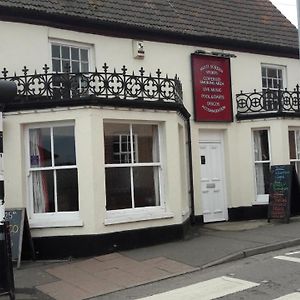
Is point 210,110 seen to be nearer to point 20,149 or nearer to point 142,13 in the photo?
point 142,13

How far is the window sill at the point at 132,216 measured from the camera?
9562mm

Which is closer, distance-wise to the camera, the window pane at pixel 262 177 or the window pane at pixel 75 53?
the window pane at pixel 75 53

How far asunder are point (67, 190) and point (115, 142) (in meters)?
1.34

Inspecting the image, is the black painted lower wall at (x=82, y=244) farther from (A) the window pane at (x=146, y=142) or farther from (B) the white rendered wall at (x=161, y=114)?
(A) the window pane at (x=146, y=142)

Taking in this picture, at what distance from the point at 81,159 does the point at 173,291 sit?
11.1 feet

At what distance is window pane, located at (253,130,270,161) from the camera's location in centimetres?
1366

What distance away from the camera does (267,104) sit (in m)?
13.5

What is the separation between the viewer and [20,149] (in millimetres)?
9594

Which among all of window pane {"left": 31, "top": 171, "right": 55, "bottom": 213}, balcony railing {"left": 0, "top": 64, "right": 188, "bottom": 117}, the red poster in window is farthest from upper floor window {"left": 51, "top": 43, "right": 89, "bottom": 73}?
the red poster in window

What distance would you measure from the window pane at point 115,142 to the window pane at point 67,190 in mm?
749

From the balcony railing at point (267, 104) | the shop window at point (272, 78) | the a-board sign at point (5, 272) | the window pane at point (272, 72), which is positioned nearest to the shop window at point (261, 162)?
the balcony railing at point (267, 104)

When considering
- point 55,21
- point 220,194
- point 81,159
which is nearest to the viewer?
point 81,159

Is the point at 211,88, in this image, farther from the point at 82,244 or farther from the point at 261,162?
the point at 82,244

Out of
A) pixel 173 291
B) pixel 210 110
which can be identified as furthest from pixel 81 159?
pixel 210 110
